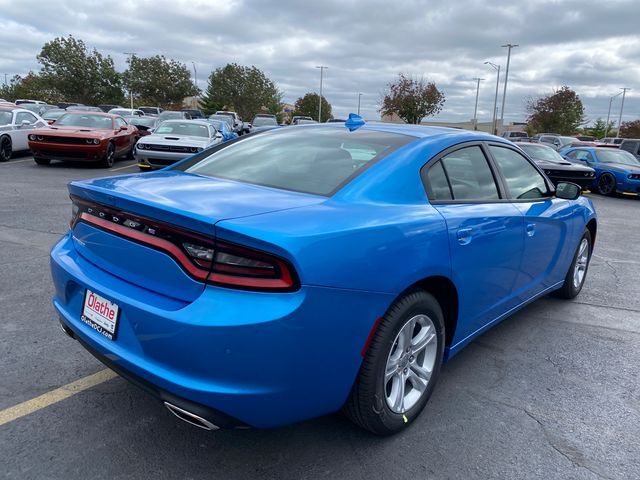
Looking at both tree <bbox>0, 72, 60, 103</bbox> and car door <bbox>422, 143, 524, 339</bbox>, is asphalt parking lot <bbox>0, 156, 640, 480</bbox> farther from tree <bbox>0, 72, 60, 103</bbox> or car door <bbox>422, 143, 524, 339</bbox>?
tree <bbox>0, 72, 60, 103</bbox>

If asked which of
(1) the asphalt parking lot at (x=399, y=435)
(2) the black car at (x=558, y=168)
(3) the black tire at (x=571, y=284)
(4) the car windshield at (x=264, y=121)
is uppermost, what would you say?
(4) the car windshield at (x=264, y=121)

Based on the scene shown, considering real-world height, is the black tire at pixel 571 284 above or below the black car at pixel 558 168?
below

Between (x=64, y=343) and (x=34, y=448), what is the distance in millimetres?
1186

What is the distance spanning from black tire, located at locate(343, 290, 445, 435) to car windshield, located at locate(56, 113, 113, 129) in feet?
47.2

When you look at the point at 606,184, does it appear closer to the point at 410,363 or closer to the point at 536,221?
the point at 536,221

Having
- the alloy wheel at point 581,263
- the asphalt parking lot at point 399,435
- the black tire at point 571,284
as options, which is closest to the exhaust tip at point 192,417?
the asphalt parking lot at point 399,435

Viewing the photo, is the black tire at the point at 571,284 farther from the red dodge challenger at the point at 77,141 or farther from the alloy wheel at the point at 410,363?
the red dodge challenger at the point at 77,141

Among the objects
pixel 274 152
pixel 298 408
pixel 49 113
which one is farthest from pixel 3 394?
pixel 49 113

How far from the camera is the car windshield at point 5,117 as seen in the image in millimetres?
14288

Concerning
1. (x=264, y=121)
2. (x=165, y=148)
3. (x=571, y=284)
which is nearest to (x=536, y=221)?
(x=571, y=284)

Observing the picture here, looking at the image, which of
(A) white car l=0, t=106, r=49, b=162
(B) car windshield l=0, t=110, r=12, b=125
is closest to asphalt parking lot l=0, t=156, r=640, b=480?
(A) white car l=0, t=106, r=49, b=162

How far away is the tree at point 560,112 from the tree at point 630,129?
1590 cm

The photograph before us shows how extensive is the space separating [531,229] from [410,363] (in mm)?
1516

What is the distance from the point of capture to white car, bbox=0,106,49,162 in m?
14.1
